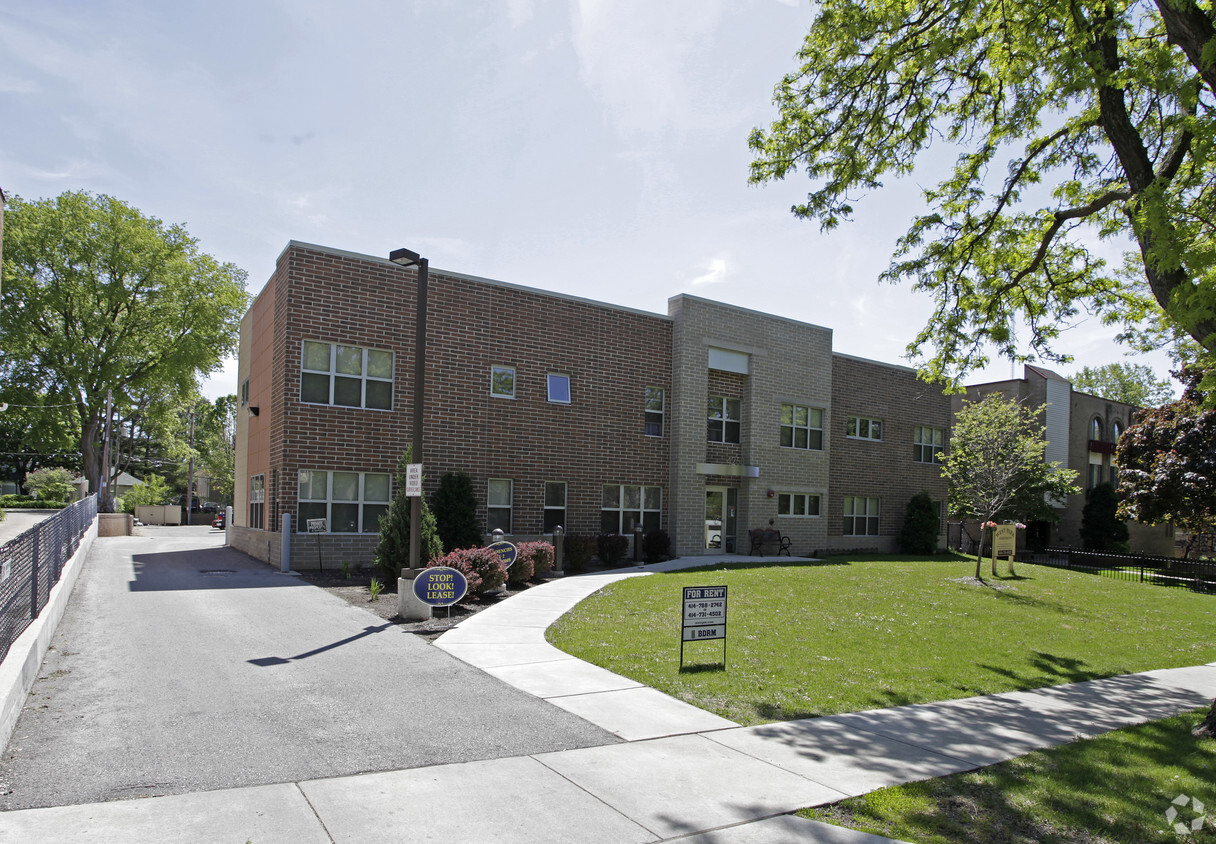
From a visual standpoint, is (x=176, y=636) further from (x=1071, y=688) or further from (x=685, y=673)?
(x=1071, y=688)

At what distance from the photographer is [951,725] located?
720 centimetres

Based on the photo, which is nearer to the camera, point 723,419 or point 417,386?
point 417,386

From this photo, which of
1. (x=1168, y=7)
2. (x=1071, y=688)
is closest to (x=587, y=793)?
(x=1071, y=688)

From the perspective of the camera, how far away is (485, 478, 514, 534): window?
20.4 metres

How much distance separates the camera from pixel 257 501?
20.8 metres

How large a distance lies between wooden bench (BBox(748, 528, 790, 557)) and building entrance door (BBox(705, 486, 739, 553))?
75 cm

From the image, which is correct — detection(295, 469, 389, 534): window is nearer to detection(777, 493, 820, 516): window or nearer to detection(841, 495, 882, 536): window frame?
detection(777, 493, 820, 516): window

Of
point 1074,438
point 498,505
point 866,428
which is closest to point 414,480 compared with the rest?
point 498,505

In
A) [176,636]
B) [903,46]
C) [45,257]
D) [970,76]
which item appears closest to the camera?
→ [176,636]

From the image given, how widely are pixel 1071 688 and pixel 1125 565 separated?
25.0 m

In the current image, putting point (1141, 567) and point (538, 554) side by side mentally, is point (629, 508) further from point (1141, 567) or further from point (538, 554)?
point (1141, 567)

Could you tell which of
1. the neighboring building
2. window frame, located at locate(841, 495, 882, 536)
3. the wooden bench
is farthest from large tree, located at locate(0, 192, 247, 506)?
the neighboring building

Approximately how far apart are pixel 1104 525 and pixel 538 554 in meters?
34.3

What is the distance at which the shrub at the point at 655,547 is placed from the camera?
2256cm
